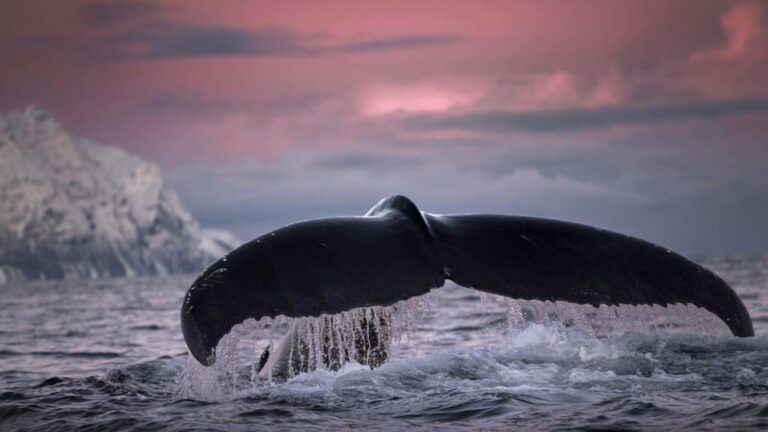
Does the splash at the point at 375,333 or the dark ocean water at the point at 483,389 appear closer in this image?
the splash at the point at 375,333

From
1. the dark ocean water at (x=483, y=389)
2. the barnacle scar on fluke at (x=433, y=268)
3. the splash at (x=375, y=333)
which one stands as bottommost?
the dark ocean water at (x=483, y=389)

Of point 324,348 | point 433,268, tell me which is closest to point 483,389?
point 324,348

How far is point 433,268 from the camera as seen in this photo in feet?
15.5

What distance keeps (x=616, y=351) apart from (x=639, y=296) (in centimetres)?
266

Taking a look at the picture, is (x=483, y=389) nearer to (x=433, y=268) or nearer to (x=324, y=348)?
(x=324, y=348)

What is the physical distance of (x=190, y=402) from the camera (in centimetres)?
596

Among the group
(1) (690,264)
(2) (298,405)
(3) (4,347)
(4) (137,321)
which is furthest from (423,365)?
(4) (137,321)

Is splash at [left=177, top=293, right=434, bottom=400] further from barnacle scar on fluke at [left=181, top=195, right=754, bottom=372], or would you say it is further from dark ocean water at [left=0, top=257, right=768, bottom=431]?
barnacle scar on fluke at [left=181, top=195, right=754, bottom=372]

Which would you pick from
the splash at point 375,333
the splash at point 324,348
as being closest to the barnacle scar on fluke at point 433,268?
the splash at point 375,333

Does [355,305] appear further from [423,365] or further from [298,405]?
[423,365]

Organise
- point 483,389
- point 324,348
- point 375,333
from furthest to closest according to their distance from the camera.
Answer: point 483,389 → point 324,348 → point 375,333

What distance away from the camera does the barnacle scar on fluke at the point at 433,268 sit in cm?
431

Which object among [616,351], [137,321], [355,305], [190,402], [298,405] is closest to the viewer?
[355,305]

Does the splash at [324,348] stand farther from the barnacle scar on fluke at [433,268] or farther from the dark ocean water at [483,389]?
the barnacle scar on fluke at [433,268]
